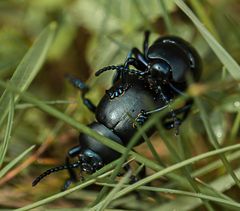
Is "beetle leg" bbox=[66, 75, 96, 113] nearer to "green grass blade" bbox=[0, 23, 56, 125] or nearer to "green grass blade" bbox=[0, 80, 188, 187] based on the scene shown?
"green grass blade" bbox=[0, 23, 56, 125]

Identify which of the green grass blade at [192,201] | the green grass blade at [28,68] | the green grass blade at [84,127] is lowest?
the green grass blade at [192,201]

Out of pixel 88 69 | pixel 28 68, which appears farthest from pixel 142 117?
pixel 88 69

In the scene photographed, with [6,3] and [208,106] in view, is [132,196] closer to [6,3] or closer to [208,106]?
[208,106]

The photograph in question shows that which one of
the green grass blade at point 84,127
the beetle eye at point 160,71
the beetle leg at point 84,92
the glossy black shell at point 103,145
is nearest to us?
the green grass blade at point 84,127

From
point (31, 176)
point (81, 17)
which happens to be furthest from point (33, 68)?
point (81, 17)

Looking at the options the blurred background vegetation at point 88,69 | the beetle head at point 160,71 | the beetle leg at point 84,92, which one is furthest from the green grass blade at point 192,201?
the beetle leg at point 84,92

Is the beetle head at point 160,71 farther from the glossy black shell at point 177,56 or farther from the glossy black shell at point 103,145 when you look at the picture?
the glossy black shell at point 103,145

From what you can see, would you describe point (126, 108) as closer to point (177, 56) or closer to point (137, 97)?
point (137, 97)
